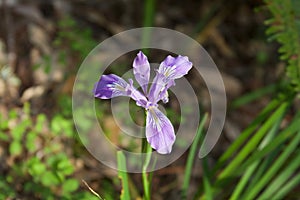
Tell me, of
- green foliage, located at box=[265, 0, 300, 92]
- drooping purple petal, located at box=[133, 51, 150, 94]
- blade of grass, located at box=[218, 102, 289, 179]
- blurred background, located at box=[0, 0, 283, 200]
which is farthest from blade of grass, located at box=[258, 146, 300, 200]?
drooping purple petal, located at box=[133, 51, 150, 94]

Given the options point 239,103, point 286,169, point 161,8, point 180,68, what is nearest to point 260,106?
point 239,103

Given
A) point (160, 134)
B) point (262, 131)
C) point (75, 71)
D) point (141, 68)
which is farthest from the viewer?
point (75, 71)

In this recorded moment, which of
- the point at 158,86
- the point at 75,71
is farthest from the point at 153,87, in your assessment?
the point at 75,71

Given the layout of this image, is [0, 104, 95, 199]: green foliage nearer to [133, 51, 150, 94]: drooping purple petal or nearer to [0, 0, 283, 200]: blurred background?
[0, 0, 283, 200]: blurred background

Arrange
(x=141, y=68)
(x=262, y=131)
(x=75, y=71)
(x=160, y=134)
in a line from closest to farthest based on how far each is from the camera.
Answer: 1. (x=160, y=134)
2. (x=141, y=68)
3. (x=262, y=131)
4. (x=75, y=71)

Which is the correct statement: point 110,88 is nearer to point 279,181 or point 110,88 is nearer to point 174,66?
point 174,66

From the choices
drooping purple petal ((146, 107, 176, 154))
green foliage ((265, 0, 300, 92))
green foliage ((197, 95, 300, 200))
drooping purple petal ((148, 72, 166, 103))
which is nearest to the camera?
drooping purple petal ((146, 107, 176, 154))

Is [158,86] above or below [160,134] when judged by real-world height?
above

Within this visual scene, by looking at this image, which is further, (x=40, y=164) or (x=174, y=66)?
(x=40, y=164)
